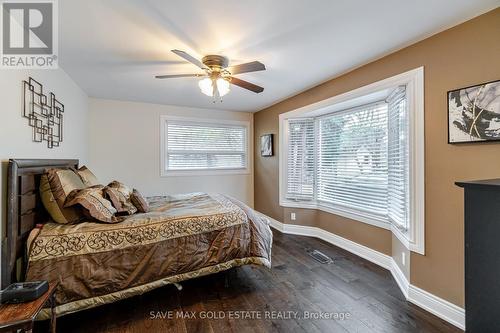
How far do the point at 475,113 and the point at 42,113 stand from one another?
3.70m

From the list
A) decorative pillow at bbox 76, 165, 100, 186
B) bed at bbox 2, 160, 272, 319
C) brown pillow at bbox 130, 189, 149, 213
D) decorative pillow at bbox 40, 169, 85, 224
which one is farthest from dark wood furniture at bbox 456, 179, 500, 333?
decorative pillow at bbox 76, 165, 100, 186

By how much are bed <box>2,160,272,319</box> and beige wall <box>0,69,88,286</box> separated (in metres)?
0.10

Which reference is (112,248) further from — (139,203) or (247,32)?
(247,32)

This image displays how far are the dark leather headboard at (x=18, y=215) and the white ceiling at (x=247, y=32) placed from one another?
120 cm

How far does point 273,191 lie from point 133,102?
10.1 ft

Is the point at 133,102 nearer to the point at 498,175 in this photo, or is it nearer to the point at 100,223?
the point at 100,223

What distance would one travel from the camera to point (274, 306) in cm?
201

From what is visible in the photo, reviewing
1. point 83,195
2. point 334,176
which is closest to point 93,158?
point 83,195

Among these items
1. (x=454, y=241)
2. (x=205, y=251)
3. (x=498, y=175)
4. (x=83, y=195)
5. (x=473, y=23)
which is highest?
(x=473, y=23)

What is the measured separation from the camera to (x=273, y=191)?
4.45 meters

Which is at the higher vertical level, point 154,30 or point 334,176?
point 154,30

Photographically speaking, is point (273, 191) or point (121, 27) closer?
point (121, 27)

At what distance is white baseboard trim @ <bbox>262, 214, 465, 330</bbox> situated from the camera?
5.95 feet

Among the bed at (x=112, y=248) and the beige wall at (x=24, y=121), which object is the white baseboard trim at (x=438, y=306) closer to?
the bed at (x=112, y=248)
